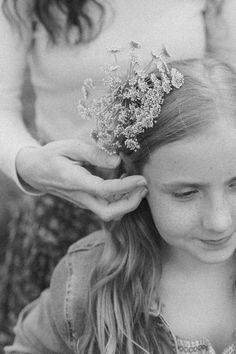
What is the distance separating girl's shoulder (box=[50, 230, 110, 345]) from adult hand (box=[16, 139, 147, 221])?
0.17 metres

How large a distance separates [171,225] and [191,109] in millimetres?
270

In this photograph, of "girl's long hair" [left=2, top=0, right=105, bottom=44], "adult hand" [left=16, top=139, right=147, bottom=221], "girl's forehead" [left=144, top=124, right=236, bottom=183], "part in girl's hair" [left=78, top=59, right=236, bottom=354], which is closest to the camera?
"girl's forehead" [left=144, top=124, right=236, bottom=183]

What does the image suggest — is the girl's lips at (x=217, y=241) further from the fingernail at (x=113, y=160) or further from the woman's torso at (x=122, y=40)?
the woman's torso at (x=122, y=40)

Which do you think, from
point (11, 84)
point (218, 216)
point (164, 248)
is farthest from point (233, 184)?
point (11, 84)

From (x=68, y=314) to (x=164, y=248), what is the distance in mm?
320

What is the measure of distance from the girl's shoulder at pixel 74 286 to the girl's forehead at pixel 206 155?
39 cm

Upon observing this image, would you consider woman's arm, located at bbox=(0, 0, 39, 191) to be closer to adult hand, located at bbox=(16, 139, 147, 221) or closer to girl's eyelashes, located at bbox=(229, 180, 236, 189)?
adult hand, located at bbox=(16, 139, 147, 221)

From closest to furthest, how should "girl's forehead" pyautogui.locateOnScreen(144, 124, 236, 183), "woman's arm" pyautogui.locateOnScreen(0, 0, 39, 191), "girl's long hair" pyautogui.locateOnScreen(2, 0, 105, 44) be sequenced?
"girl's forehead" pyautogui.locateOnScreen(144, 124, 236, 183) → "woman's arm" pyautogui.locateOnScreen(0, 0, 39, 191) → "girl's long hair" pyautogui.locateOnScreen(2, 0, 105, 44)

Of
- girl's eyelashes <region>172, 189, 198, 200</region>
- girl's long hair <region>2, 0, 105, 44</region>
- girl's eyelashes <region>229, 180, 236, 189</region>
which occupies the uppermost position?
girl's long hair <region>2, 0, 105, 44</region>

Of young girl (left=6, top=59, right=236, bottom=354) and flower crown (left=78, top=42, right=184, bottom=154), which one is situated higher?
flower crown (left=78, top=42, right=184, bottom=154)

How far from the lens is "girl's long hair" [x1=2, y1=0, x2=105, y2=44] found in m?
2.07

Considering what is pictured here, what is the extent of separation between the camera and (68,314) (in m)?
1.92

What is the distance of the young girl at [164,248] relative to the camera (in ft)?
5.17

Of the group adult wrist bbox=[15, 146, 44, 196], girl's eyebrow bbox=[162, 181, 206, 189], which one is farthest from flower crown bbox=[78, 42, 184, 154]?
adult wrist bbox=[15, 146, 44, 196]
